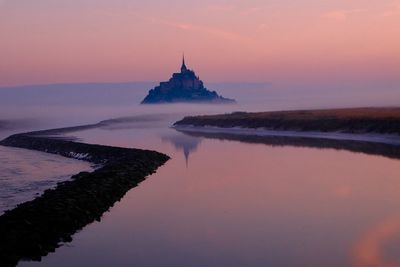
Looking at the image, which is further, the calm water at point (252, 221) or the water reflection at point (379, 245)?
the calm water at point (252, 221)

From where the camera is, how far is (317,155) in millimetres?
37281

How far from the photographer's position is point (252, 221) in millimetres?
17406

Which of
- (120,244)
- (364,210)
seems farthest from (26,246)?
(364,210)

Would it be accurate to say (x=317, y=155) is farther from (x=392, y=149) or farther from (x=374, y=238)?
(x=374, y=238)

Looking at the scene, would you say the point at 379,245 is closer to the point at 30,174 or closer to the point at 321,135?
the point at 30,174

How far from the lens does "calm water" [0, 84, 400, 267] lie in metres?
13.8

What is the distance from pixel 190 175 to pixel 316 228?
13471 mm

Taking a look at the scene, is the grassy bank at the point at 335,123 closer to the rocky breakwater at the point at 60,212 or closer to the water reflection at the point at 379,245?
the rocky breakwater at the point at 60,212

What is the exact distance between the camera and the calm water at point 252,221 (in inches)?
542

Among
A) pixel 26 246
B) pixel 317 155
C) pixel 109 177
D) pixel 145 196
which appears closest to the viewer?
pixel 26 246

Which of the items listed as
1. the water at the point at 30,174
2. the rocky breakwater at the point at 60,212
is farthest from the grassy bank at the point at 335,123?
the water at the point at 30,174

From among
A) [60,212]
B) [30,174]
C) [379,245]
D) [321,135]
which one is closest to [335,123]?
[321,135]

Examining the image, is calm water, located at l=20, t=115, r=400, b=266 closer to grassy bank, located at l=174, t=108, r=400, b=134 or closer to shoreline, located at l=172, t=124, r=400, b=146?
shoreline, located at l=172, t=124, r=400, b=146

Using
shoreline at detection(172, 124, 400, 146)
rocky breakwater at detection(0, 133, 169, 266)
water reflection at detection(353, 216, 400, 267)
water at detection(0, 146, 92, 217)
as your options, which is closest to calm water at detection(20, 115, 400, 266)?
water reflection at detection(353, 216, 400, 267)
